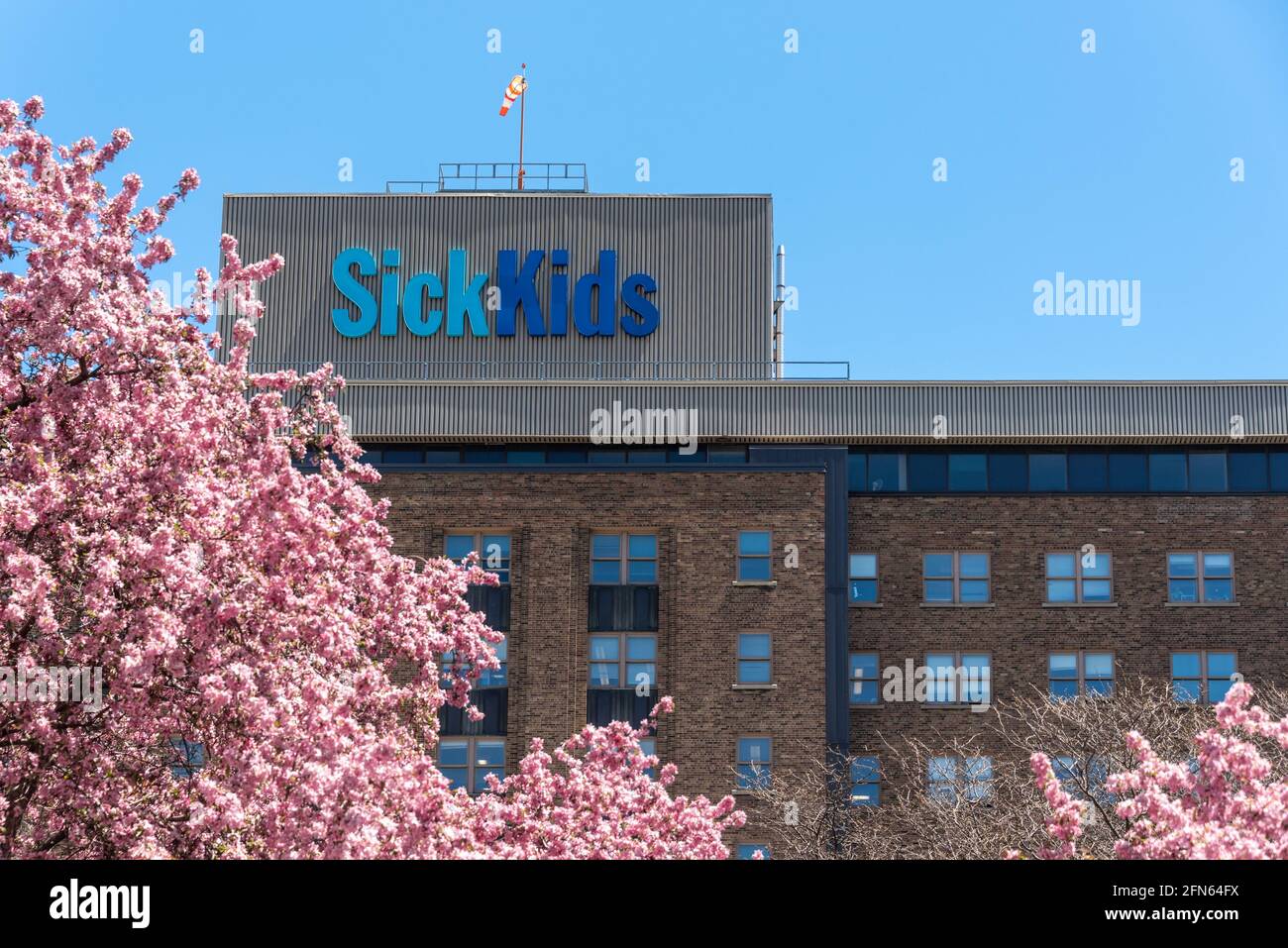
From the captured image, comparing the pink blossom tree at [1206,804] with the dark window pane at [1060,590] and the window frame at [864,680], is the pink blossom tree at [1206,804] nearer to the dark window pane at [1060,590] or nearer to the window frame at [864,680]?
the window frame at [864,680]

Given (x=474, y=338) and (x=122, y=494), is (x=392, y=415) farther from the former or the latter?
(x=122, y=494)

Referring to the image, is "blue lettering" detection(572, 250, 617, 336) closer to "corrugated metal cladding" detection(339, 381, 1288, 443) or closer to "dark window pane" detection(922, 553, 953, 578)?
"corrugated metal cladding" detection(339, 381, 1288, 443)

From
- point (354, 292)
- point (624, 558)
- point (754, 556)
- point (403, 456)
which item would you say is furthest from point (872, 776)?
point (354, 292)

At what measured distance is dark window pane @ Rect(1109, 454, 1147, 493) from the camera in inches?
1920

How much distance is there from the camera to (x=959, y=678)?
4756cm

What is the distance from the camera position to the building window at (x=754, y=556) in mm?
46562

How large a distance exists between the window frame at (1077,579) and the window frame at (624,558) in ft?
35.5

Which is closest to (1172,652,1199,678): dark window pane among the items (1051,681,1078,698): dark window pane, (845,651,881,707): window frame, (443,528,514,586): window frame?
(1051,681,1078,698): dark window pane

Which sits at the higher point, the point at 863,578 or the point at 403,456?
the point at 403,456

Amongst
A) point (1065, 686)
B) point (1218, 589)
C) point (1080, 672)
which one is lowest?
point (1065, 686)

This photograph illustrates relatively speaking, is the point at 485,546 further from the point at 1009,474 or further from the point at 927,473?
the point at 1009,474

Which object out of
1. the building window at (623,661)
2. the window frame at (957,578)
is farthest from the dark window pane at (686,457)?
the window frame at (957,578)
